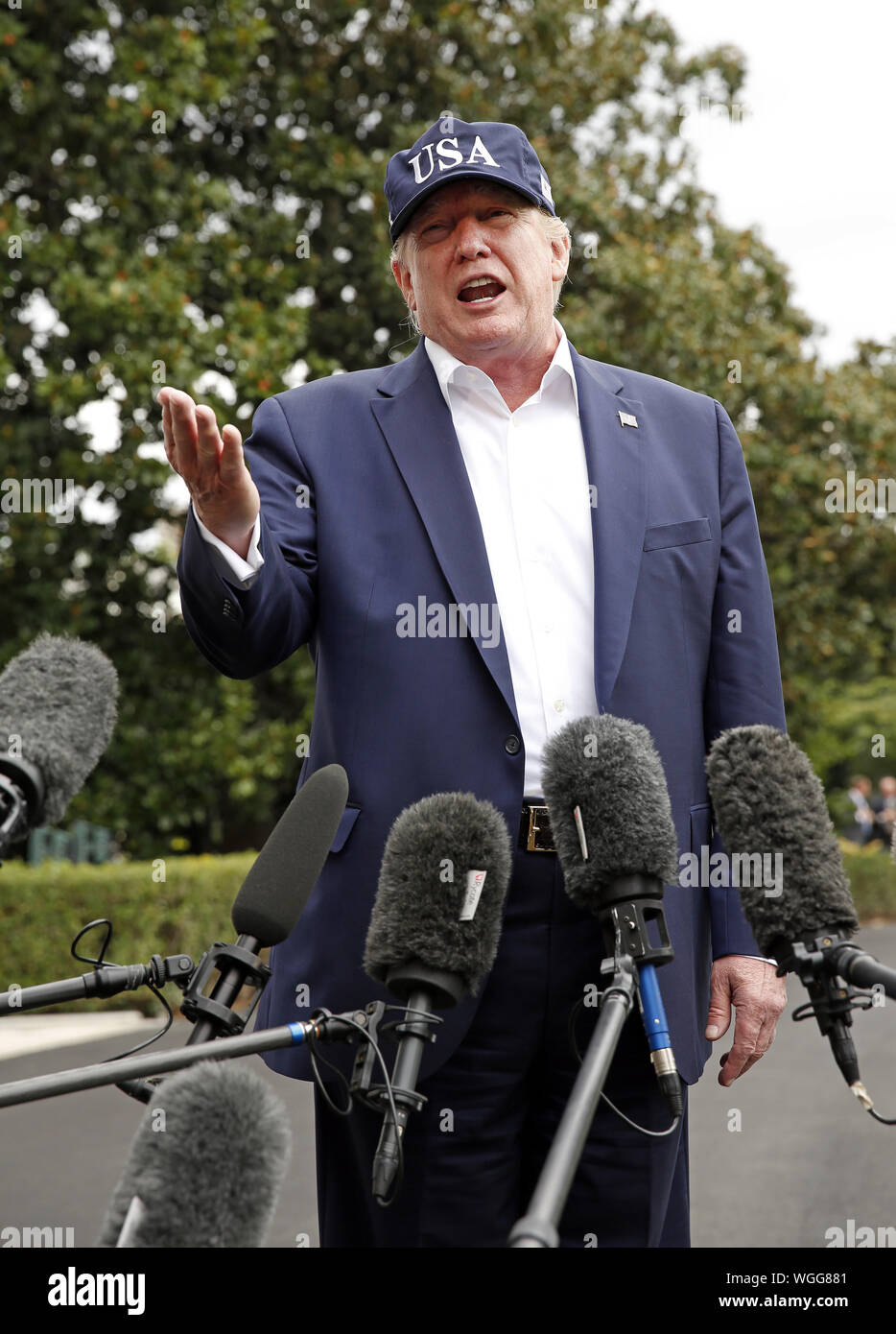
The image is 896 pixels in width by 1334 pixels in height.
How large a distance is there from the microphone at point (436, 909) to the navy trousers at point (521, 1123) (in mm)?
554

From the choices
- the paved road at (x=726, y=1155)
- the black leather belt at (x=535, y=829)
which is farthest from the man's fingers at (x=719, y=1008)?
the paved road at (x=726, y=1155)

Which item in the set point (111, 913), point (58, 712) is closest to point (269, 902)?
point (58, 712)

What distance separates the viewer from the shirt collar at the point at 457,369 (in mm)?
2801

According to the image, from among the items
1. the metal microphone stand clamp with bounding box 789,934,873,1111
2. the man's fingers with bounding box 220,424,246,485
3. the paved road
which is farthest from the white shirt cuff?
the paved road

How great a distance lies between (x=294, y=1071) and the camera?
7.94 ft

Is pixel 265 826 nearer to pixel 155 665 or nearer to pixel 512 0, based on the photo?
pixel 155 665

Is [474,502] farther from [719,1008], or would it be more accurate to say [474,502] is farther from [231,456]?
[719,1008]

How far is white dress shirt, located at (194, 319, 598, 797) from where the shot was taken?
101 inches

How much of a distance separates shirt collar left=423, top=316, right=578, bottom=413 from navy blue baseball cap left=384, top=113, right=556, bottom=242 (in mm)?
265

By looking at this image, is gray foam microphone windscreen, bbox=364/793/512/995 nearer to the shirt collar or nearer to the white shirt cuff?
the white shirt cuff

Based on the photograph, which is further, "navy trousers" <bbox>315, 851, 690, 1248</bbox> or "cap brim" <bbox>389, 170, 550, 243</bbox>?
"cap brim" <bbox>389, 170, 550, 243</bbox>

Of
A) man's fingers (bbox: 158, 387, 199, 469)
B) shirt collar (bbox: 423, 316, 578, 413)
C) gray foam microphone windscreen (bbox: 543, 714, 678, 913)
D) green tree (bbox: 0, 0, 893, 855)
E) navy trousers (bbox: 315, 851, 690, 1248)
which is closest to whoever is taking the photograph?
gray foam microphone windscreen (bbox: 543, 714, 678, 913)

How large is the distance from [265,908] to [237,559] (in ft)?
2.14

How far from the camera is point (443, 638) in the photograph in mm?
2529
